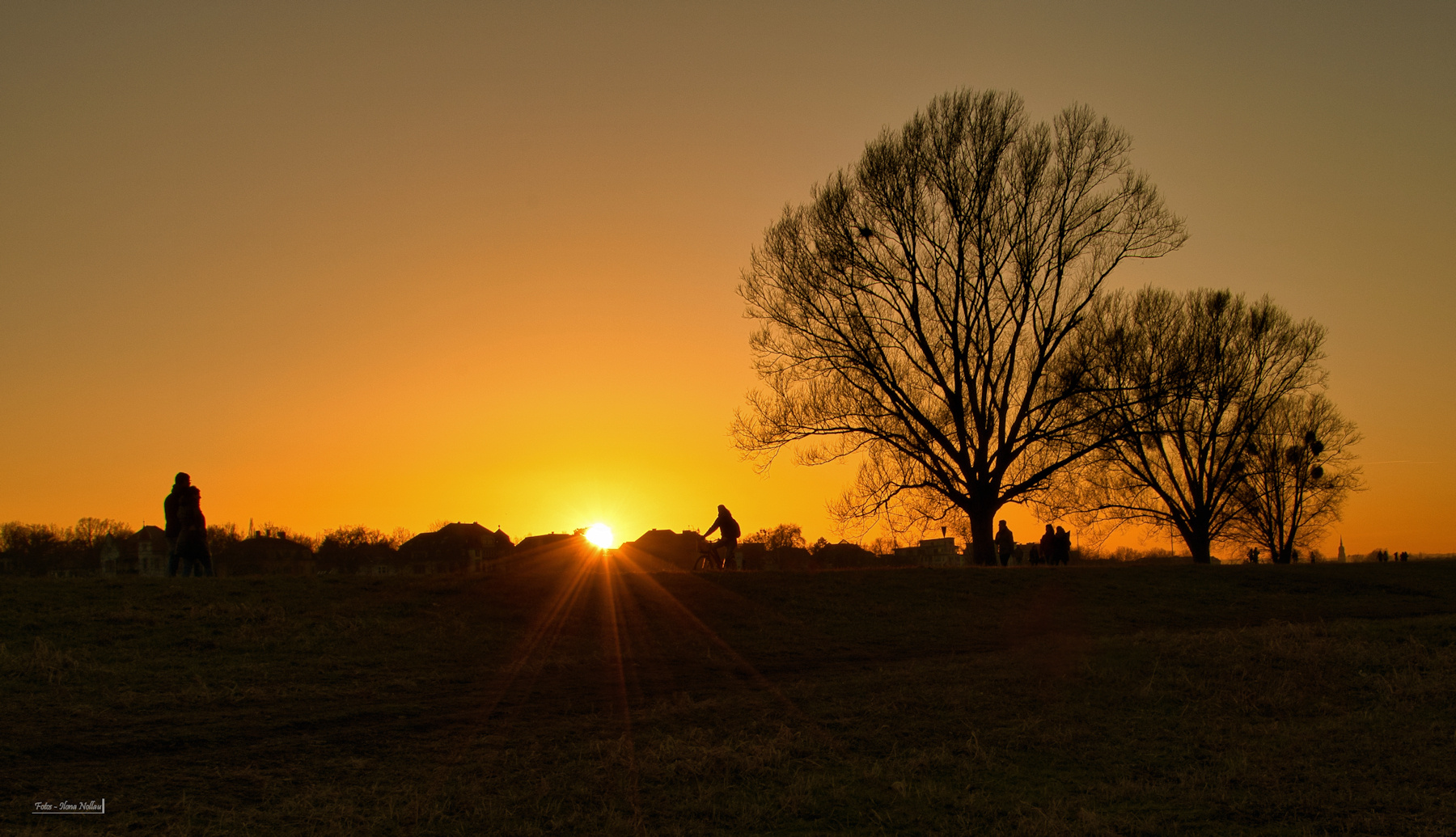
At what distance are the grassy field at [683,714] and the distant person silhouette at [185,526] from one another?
78.1 inches

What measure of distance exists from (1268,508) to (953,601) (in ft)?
125

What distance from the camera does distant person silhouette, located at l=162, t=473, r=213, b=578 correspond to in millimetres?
16328

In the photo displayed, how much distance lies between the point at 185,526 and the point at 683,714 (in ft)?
35.3

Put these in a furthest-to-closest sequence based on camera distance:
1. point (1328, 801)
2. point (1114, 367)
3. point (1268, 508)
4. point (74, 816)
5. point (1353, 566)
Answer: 1. point (1268, 508)
2. point (1114, 367)
3. point (1353, 566)
4. point (1328, 801)
5. point (74, 816)

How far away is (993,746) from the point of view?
8852mm

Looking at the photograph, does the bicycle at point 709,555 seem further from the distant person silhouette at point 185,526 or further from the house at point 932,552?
the house at point 932,552

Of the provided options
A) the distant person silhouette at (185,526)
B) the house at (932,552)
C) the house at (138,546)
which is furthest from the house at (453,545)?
the distant person silhouette at (185,526)

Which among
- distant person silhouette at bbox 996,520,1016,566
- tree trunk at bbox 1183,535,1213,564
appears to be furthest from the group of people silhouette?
tree trunk at bbox 1183,535,1213,564

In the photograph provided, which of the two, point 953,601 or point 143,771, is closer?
point 143,771

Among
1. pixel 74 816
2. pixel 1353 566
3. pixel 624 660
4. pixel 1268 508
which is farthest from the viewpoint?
pixel 1268 508

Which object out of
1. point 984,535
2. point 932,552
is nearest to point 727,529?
point 984,535

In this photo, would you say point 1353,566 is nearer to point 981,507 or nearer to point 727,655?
point 981,507

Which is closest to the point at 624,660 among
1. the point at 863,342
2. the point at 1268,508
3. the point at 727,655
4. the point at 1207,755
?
the point at 727,655

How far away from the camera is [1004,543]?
28.6 meters
